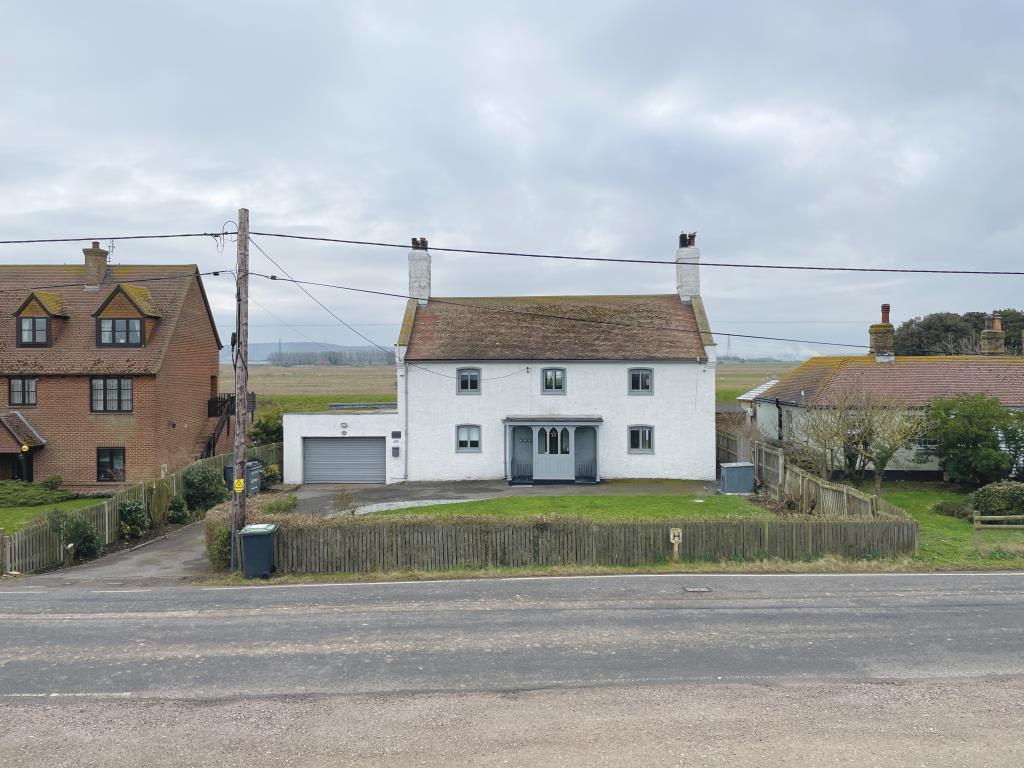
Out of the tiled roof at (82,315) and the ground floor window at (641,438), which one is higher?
the tiled roof at (82,315)

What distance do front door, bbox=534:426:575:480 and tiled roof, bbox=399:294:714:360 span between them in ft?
10.5

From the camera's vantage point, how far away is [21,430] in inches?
1162

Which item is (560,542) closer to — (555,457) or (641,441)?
(555,457)

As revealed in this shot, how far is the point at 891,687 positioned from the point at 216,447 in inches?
1261

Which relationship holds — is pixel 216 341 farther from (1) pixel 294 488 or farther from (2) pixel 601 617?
(2) pixel 601 617

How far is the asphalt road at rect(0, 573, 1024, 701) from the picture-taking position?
10.0m

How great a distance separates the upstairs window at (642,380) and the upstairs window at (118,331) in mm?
20382

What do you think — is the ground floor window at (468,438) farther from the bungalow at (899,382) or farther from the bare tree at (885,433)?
the bare tree at (885,433)

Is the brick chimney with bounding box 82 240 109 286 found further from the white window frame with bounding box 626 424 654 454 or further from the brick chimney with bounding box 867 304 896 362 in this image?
the brick chimney with bounding box 867 304 896 362

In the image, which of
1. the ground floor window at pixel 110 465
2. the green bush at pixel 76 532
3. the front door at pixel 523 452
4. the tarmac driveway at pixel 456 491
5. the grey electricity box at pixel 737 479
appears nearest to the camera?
the green bush at pixel 76 532

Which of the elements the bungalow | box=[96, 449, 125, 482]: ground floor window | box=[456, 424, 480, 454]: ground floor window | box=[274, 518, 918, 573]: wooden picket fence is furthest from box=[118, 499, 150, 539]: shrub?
the bungalow

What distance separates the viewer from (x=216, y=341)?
3769cm

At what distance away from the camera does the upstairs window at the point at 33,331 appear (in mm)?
30906

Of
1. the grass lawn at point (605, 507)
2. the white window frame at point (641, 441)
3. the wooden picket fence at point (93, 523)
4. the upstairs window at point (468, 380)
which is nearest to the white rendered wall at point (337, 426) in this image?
the upstairs window at point (468, 380)
